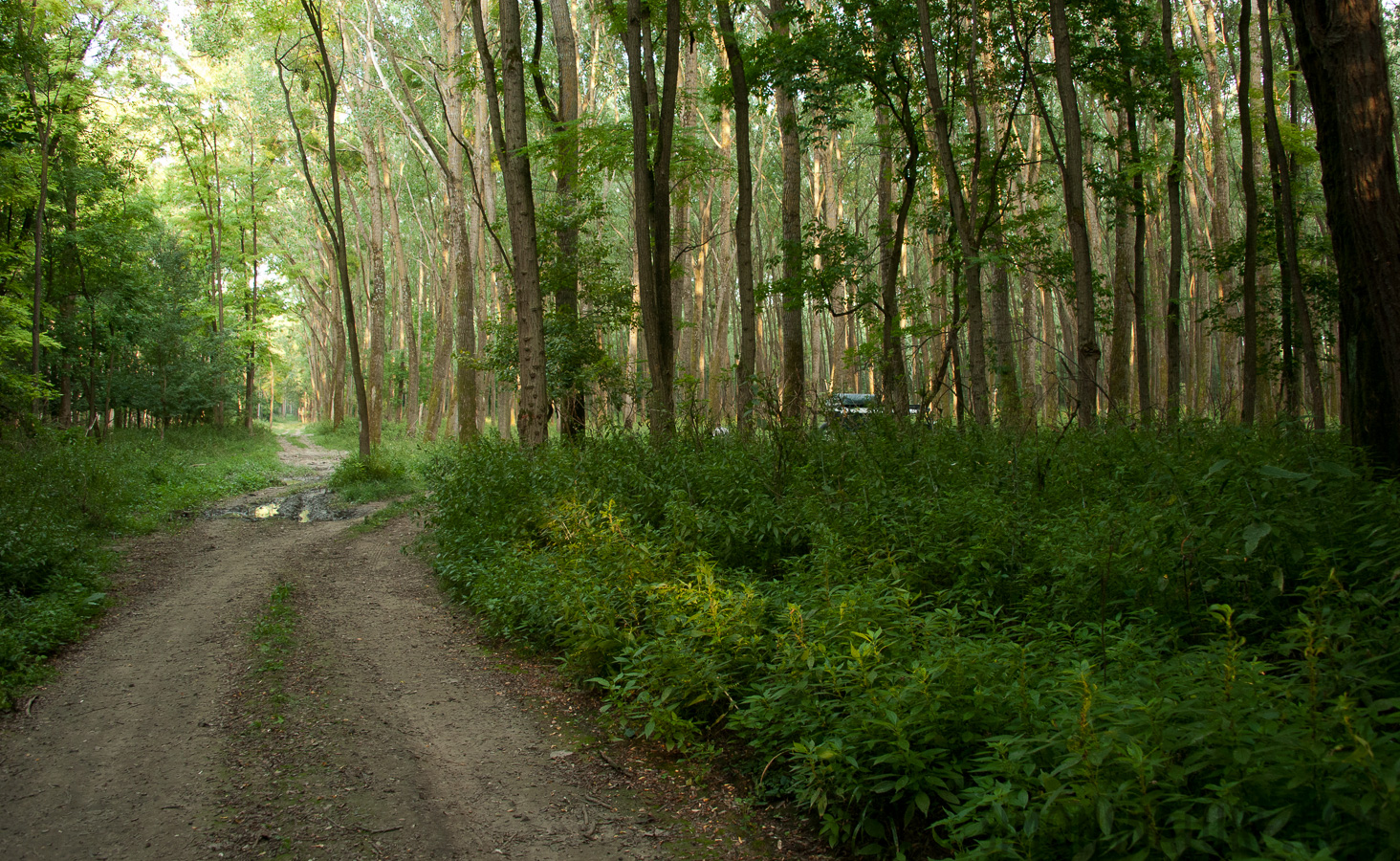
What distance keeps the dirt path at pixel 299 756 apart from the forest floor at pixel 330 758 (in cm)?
1

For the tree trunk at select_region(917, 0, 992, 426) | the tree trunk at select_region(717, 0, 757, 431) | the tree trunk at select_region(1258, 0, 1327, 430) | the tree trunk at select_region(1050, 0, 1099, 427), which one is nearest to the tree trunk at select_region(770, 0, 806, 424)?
the tree trunk at select_region(717, 0, 757, 431)

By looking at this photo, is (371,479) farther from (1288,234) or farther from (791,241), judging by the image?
(1288,234)

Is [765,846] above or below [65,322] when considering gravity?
below

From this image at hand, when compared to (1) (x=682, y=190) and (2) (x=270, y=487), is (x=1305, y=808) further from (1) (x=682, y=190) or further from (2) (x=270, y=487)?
(2) (x=270, y=487)

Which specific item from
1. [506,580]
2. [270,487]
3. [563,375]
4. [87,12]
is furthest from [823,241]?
[87,12]

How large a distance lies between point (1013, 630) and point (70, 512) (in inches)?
455

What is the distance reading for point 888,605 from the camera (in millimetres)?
4176

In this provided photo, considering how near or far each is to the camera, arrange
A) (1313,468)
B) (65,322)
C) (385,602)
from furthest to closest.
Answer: (65,322) → (385,602) → (1313,468)

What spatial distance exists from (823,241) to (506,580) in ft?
30.1

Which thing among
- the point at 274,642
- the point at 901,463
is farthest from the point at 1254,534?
the point at 274,642

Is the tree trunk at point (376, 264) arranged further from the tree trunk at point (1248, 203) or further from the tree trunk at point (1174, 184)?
the tree trunk at point (1248, 203)

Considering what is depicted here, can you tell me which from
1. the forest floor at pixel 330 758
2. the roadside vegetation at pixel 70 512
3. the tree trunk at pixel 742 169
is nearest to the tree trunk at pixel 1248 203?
the tree trunk at pixel 742 169

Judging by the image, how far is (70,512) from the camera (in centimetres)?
1022

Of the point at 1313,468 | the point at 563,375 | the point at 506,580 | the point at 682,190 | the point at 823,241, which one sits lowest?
the point at 506,580
